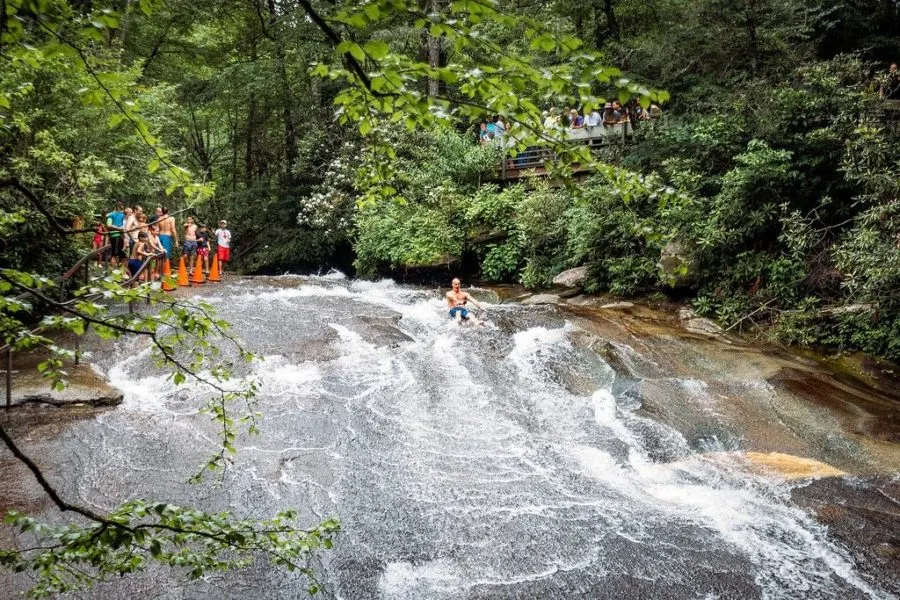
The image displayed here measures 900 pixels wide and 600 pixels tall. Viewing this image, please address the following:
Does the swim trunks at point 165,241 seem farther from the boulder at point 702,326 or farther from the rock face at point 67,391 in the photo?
the boulder at point 702,326

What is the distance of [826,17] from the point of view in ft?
50.5

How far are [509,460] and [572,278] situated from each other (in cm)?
847

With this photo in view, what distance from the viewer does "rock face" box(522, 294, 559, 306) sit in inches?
539

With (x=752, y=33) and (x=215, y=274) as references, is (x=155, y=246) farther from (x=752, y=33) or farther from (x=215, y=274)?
(x=752, y=33)

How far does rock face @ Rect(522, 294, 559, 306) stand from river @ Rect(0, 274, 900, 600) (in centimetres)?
281

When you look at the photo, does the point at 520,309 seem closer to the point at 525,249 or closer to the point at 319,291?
→ the point at 525,249

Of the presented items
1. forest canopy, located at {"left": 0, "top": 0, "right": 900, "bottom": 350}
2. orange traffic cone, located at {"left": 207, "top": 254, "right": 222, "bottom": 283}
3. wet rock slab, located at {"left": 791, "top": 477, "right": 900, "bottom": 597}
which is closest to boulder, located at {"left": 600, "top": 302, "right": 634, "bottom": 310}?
forest canopy, located at {"left": 0, "top": 0, "right": 900, "bottom": 350}

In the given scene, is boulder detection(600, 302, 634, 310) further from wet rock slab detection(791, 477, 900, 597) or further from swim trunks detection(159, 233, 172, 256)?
swim trunks detection(159, 233, 172, 256)

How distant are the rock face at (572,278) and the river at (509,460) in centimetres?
363

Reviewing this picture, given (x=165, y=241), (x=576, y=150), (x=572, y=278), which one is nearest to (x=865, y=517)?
(x=576, y=150)

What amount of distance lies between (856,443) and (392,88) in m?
7.63

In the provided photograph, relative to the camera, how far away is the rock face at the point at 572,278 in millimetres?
14328

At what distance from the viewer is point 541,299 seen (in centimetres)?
1396

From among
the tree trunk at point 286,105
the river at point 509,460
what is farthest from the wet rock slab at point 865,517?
the tree trunk at point 286,105
